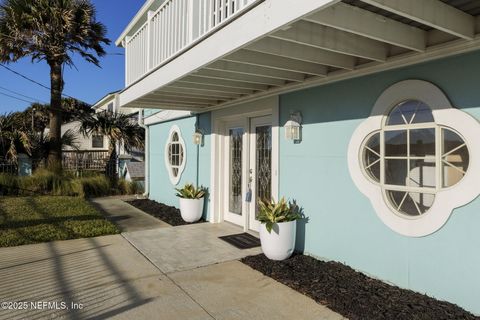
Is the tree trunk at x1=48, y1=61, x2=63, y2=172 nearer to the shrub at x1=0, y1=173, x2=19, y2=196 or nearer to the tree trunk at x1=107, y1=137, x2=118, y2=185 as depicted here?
the shrub at x1=0, y1=173, x2=19, y2=196

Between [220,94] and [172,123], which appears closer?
[220,94]

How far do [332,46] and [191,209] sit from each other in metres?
5.10

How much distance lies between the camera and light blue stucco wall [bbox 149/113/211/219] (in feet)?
25.8

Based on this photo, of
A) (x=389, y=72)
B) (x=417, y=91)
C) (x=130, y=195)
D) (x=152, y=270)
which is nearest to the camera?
(x=417, y=91)

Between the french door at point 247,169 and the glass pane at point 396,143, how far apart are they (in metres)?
2.38

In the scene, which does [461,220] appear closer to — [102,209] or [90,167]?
[102,209]

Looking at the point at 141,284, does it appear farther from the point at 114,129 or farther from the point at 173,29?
the point at 114,129

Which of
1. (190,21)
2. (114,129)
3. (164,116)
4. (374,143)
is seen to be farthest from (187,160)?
(114,129)

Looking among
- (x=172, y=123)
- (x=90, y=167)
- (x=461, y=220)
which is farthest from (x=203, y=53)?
(x=90, y=167)

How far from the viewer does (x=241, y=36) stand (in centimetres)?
324

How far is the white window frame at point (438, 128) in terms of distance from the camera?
321cm

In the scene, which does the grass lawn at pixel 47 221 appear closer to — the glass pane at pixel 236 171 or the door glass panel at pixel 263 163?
the glass pane at pixel 236 171

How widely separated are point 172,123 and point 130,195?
14.3 ft

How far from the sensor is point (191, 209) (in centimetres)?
747
